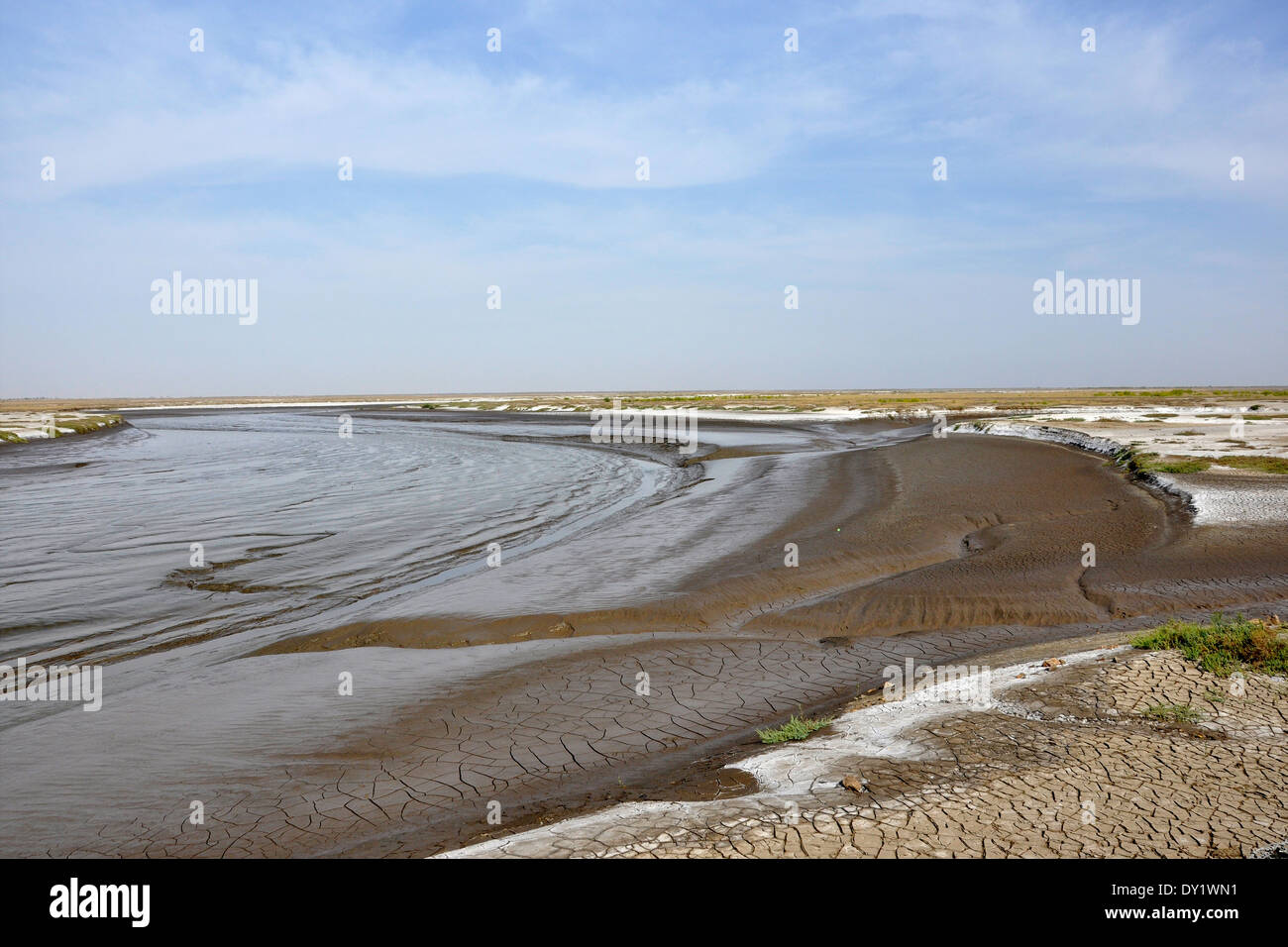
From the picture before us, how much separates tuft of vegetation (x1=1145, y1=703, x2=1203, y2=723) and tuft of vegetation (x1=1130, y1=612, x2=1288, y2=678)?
0.98 m

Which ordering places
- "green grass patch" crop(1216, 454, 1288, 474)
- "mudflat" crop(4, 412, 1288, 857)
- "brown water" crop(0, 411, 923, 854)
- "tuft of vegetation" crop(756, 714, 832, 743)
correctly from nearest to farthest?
1. "mudflat" crop(4, 412, 1288, 857)
2. "tuft of vegetation" crop(756, 714, 832, 743)
3. "brown water" crop(0, 411, 923, 854)
4. "green grass patch" crop(1216, 454, 1288, 474)

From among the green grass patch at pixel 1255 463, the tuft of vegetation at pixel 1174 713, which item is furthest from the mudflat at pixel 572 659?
the green grass patch at pixel 1255 463

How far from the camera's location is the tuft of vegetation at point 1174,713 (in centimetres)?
609

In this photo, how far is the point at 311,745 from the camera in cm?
727

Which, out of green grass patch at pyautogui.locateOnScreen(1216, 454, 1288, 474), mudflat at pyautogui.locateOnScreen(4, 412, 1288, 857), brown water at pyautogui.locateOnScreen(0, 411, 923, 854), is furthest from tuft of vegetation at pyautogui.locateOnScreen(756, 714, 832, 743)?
green grass patch at pyautogui.locateOnScreen(1216, 454, 1288, 474)

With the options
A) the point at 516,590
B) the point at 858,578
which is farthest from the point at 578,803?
the point at 858,578

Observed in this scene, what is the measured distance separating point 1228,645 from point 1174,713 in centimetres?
177

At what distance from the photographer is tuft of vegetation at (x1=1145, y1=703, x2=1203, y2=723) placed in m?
6.09

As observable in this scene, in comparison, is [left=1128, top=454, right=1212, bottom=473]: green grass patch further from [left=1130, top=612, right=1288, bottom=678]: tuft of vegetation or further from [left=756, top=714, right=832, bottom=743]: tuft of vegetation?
[left=756, top=714, right=832, bottom=743]: tuft of vegetation

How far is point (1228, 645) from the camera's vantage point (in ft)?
24.0

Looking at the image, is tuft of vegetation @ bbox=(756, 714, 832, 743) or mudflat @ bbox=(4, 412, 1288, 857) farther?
tuft of vegetation @ bbox=(756, 714, 832, 743)

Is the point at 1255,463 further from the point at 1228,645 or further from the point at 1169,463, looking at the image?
the point at 1228,645

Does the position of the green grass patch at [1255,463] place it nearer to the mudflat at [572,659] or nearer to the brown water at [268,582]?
the mudflat at [572,659]

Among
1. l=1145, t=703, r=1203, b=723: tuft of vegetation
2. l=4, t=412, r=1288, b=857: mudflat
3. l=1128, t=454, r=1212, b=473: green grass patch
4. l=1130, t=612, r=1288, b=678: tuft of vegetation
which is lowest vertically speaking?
l=4, t=412, r=1288, b=857: mudflat
